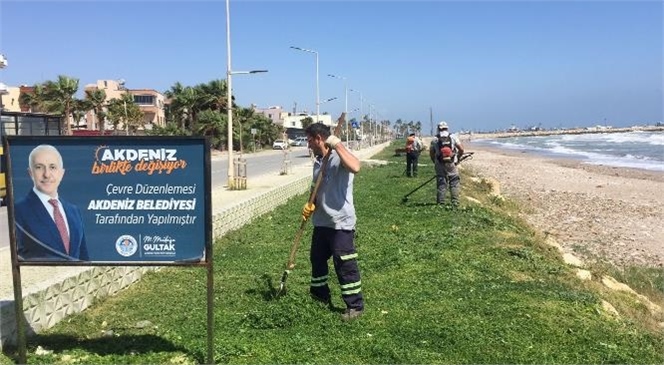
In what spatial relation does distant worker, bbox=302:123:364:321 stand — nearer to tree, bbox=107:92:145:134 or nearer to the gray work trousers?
the gray work trousers

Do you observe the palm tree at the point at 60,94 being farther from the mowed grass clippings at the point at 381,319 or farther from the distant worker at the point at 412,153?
the mowed grass clippings at the point at 381,319

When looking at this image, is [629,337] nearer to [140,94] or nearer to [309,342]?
[309,342]

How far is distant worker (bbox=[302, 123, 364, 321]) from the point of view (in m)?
5.36

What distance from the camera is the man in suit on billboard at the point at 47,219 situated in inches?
174

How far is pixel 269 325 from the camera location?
518cm

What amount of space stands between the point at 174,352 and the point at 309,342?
0.98 m

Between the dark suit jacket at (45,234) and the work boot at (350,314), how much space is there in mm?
2099

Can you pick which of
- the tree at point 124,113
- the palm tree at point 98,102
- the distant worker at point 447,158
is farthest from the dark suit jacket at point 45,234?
the palm tree at point 98,102

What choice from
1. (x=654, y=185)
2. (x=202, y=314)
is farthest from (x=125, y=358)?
(x=654, y=185)

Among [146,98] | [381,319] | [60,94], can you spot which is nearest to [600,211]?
[381,319]

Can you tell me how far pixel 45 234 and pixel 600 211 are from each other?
19250 millimetres

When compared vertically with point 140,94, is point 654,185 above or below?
below

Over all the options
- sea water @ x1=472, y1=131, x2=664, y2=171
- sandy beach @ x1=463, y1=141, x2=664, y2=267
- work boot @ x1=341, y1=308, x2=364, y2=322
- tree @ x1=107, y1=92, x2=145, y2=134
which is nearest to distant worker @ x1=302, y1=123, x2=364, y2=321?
work boot @ x1=341, y1=308, x2=364, y2=322

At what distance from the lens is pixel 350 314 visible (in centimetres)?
536
